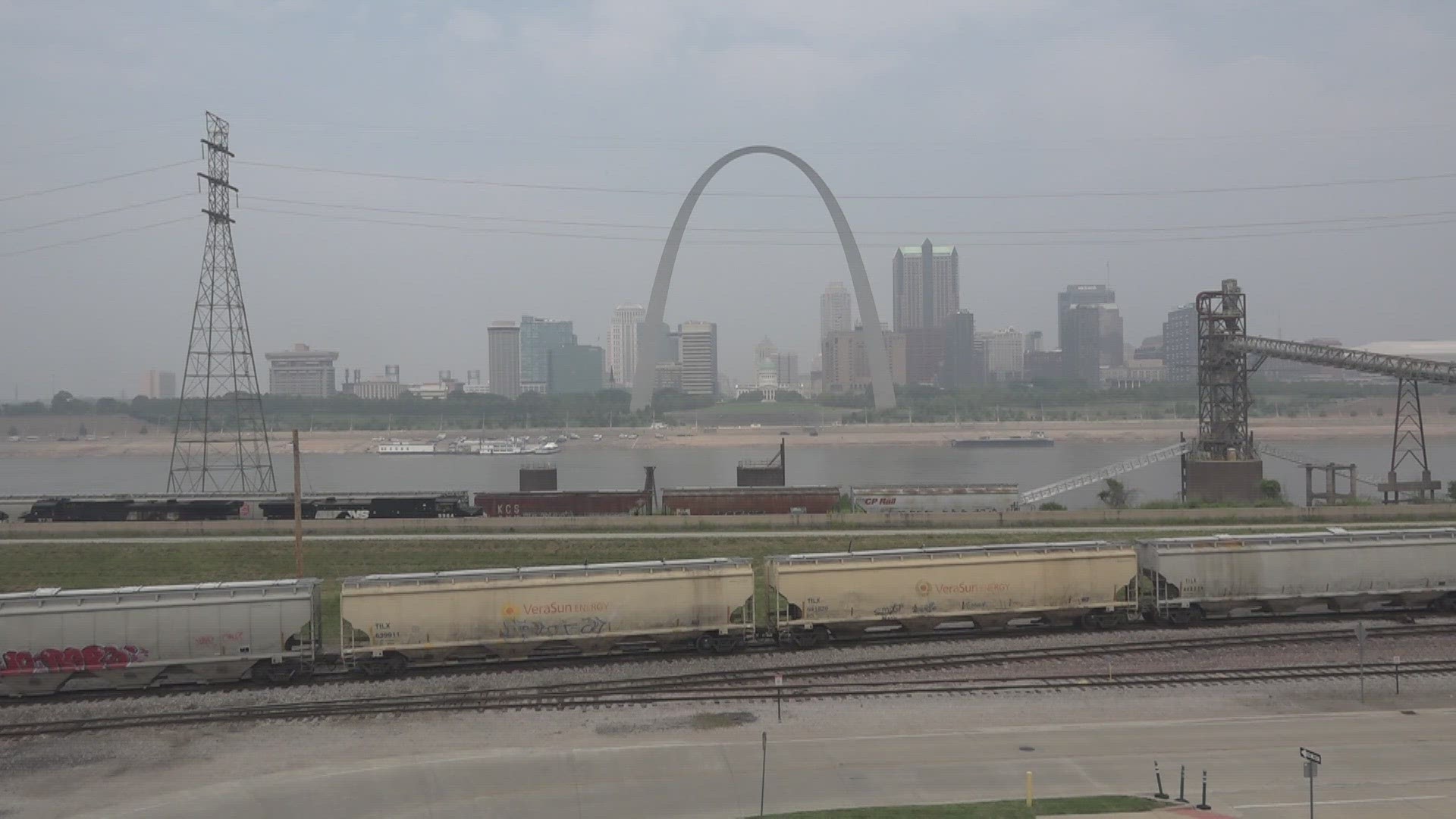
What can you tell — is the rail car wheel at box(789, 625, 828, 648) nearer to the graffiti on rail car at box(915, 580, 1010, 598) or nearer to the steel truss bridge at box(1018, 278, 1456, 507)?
the graffiti on rail car at box(915, 580, 1010, 598)

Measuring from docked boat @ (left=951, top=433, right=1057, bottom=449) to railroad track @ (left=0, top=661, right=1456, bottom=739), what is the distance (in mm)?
100863

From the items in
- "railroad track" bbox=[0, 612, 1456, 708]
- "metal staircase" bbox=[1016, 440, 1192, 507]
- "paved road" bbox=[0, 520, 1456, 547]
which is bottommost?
"railroad track" bbox=[0, 612, 1456, 708]

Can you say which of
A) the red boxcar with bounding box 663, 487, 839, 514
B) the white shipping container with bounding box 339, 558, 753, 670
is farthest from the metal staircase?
the white shipping container with bounding box 339, 558, 753, 670

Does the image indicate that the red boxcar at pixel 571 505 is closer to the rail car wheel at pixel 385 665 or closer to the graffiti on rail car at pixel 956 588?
the graffiti on rail car at pixel 956 588

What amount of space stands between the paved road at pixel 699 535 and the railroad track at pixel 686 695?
53.2 feet

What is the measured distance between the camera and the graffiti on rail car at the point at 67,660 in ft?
52.9

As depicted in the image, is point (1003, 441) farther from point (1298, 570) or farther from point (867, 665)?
point (867, 665)

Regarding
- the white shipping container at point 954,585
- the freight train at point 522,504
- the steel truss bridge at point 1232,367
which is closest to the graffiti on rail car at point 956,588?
the white shipping container at point 954,585

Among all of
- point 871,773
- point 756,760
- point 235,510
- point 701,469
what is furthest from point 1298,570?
point 701,469

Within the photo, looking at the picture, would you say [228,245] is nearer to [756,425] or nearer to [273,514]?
[273,514]

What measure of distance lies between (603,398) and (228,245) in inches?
5147

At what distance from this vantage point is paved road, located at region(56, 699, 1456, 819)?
11492 mm

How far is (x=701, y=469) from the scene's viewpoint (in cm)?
8375

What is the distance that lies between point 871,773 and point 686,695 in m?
4.20
